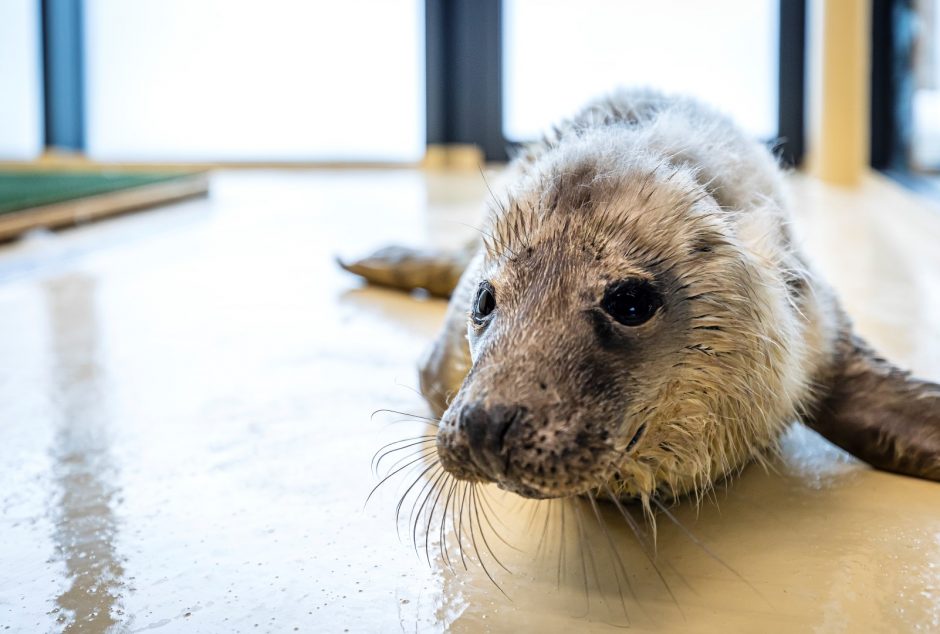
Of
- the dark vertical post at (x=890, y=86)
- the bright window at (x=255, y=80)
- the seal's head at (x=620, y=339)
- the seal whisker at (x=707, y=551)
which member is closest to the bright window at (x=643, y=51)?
the bright window at (x=255, y=80)

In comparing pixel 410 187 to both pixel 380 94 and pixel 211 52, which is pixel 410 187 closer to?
pixel 380 94

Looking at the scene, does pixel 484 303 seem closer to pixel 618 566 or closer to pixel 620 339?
pixel 620 339

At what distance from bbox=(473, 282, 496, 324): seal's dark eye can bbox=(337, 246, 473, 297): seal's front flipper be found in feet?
5.35

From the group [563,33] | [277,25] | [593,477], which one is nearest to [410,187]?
[563,33]

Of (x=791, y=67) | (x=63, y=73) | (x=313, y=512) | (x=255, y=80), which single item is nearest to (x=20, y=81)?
(x=63, y=73)

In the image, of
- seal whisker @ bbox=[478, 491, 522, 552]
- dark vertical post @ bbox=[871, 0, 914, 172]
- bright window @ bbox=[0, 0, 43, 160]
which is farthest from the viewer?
bright window @ bbox=[0, 0, 43, 160]

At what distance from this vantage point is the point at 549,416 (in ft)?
4.50

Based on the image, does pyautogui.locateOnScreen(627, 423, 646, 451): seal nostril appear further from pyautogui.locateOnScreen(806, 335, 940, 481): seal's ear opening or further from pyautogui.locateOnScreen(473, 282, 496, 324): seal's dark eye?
pyautogui.locateOnScreen(806, 335, 940, 481): seal's ear opening

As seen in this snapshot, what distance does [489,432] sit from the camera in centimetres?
134

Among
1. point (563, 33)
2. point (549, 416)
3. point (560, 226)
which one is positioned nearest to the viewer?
point (549, 416)

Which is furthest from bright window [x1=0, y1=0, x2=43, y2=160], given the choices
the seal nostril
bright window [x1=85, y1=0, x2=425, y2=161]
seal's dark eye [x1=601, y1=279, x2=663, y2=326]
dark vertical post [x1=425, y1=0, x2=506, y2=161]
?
the seal nostril

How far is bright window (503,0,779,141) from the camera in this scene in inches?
362

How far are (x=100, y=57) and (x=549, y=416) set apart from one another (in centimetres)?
1089

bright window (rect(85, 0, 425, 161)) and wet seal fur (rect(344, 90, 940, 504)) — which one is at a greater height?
bright window (rect(85, 0, 425, 161))
